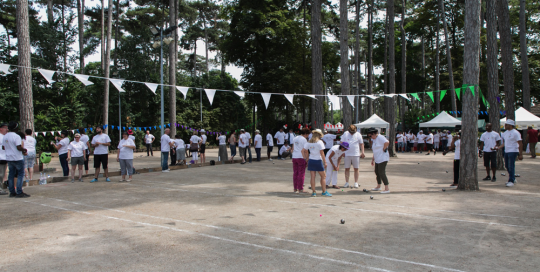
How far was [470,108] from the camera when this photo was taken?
360 inches

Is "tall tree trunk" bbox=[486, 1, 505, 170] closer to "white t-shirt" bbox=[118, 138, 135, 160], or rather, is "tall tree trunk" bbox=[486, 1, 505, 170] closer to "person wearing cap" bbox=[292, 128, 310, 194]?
"person wearing cap" bbox=[292, 128, 310, 194]

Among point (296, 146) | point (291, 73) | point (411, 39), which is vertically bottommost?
point (296, 146)

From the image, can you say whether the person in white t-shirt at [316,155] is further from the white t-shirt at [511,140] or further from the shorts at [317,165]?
the white t-shirt at [511,140]

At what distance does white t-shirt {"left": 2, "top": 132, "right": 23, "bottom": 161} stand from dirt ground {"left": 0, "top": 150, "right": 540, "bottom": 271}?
3.10 ft

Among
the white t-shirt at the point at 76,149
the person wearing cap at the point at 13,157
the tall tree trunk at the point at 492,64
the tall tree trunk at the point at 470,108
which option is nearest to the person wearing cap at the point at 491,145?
the tall tree trunk at the point at 470,108

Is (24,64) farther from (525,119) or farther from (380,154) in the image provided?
(525,119)

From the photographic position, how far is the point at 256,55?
33.8 meters

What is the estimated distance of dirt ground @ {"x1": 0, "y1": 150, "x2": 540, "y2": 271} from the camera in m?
4.14

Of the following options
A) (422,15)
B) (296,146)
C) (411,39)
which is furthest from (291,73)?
(296,146)

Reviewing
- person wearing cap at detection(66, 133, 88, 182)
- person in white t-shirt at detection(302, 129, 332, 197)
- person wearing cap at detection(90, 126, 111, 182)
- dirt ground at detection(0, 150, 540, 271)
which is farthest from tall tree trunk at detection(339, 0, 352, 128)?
person wearing cap at detection(66, 133, 88, 182)

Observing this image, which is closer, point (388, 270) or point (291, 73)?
point (388, 270)

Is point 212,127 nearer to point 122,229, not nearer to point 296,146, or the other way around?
point 296,146

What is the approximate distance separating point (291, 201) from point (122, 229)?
138 inches

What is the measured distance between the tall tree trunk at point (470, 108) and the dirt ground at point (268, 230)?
57cm
